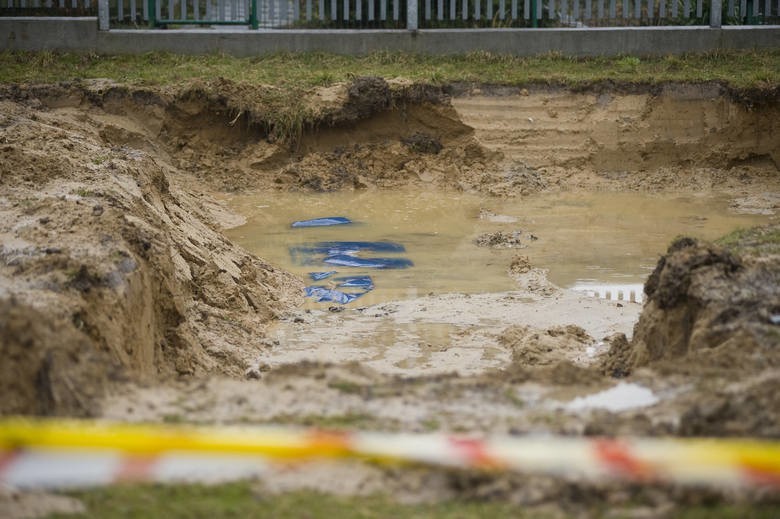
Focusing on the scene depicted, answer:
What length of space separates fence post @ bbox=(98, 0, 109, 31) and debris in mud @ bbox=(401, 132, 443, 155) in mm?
5224

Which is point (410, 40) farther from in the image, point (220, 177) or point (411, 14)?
point (220, 177)

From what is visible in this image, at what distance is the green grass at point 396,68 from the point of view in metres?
15.5

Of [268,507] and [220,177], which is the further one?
[220,177]

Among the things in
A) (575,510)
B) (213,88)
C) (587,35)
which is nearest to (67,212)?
(575,510)

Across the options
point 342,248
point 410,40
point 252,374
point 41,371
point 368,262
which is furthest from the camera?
point 410,40

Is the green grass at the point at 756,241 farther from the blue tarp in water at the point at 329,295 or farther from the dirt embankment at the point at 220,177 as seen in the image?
the blue tarp in water at the point at 329,295

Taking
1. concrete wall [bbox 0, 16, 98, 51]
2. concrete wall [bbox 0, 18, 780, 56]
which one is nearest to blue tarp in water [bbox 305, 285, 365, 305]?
concrete wall [bbox 0, 18, 780, 56]

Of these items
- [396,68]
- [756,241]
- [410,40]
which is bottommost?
[756,241]

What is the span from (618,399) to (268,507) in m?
1.95

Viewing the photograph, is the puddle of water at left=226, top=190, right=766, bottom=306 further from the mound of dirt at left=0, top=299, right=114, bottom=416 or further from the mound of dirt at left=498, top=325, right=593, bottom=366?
the mound of dirt at left=0, top=299, right=114, bottom=416

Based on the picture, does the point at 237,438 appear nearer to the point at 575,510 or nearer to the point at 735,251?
the point at 575,510

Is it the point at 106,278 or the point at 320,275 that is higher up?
the point at 106,278

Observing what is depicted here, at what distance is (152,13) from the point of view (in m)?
17.1

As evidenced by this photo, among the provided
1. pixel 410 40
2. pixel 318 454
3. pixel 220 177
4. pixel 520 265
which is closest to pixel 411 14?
pixel 410 40
